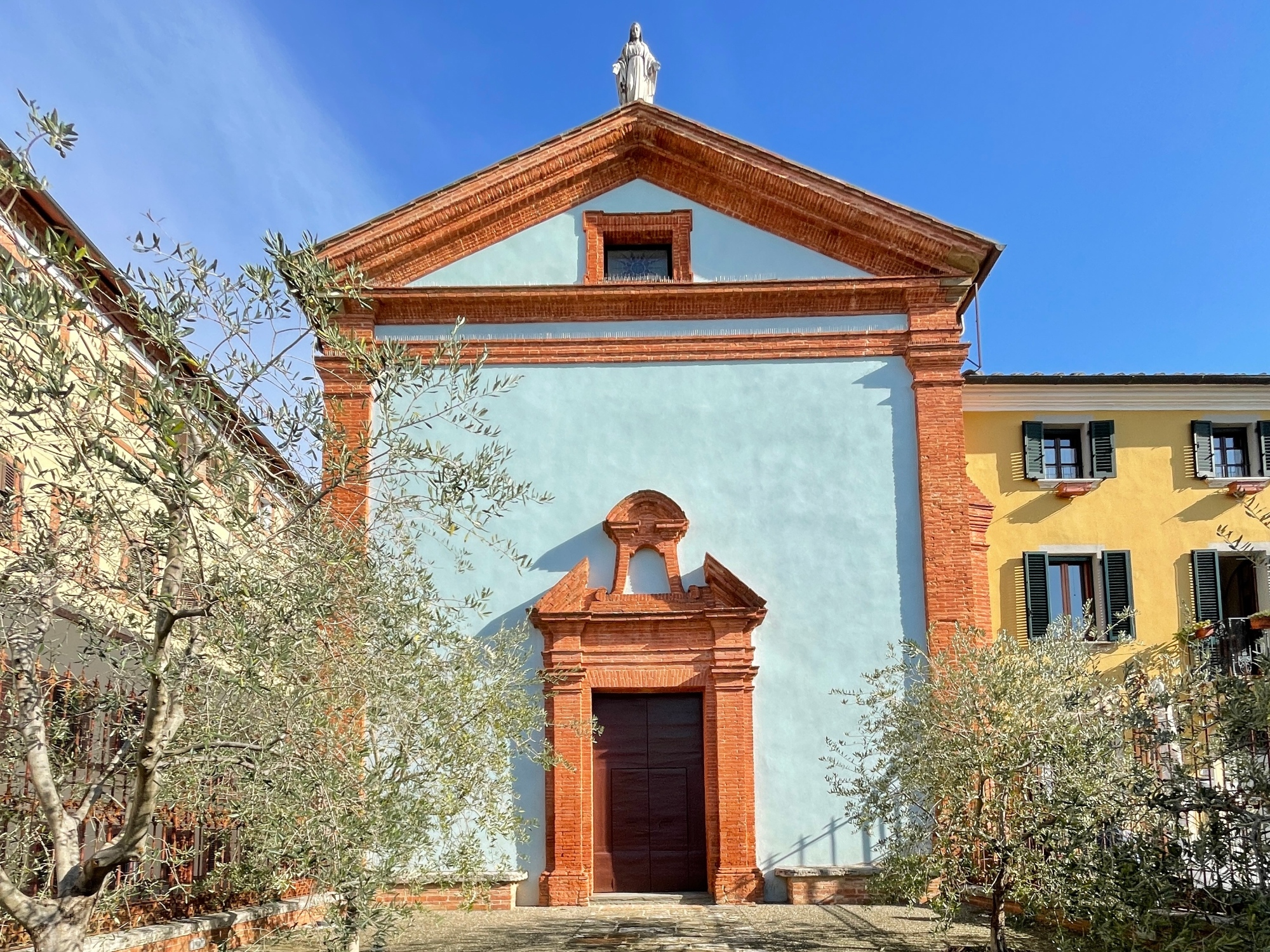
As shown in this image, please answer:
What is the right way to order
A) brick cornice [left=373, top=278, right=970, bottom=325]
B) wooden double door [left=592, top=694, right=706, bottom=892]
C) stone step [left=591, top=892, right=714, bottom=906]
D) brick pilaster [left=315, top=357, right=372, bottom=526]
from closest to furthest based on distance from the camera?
brick pilaster [left=315, top=357, right=372, bottom=526], stone step [left=591, top=892, right=714, bottom=906], wooden double door [left=592, top=694, right=706, bottom=892], brick cornice [left=373, top=278, right=970, bottom=325]

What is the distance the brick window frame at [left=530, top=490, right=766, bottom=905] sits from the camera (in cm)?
1355

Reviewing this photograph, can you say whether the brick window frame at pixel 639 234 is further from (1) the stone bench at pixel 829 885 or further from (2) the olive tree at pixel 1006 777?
(1) the stone bench at pixel 829 885

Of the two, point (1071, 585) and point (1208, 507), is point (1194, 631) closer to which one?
point (1071, 585)

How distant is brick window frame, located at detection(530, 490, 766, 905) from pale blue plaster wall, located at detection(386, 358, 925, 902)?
0.71 feet

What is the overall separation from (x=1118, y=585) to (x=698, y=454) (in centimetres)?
886

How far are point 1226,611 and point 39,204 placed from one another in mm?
18284

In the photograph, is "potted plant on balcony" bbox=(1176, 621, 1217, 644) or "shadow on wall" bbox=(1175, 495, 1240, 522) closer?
"potted plant on balcony" bbox=(1176, 621, 1217, 644)

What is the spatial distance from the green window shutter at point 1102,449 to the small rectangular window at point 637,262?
8752mm

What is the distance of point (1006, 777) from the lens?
933cm

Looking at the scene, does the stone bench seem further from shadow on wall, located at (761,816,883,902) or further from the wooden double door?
the wooden double door

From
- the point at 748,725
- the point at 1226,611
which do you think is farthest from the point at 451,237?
the point at 1226,611

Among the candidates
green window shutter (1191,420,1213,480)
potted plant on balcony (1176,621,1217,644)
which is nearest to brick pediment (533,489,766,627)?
potted plant on balcony (1176,621,1217,644)

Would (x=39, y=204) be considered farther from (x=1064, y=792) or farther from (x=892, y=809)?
(x=1064, y=792)

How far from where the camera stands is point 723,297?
1507 cm
